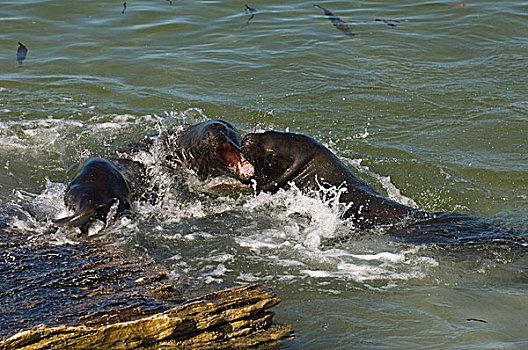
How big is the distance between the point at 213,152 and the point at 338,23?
6464 mm

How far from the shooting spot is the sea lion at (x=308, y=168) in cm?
636

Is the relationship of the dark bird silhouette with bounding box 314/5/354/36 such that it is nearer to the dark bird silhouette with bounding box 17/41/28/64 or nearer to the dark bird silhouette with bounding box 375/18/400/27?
the dark bird silhouette with bounding box 375/18/400/27

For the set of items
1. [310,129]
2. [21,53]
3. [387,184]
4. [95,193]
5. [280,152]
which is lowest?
[387,184]

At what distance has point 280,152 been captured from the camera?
21.4 ft

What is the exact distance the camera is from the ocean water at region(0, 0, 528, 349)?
503cm

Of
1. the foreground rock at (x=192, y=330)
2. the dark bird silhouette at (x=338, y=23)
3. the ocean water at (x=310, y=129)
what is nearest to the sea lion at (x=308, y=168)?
the ocean water at (x=310, y=129)

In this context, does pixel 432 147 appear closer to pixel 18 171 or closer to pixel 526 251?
pixel 526 251

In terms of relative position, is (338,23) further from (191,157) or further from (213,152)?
(213,152)

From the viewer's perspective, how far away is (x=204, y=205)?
687cm

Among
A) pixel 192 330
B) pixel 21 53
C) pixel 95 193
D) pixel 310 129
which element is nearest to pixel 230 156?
pixel 95 193

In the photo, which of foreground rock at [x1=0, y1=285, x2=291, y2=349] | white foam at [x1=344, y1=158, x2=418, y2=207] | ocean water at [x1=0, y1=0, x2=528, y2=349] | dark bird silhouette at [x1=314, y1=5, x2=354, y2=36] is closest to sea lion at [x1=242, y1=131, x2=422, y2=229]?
ocean water at [x1=0, y1=0, x2=528, y2=349]

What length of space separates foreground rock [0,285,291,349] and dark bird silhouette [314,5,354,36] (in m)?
8.73

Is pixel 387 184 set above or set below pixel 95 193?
below

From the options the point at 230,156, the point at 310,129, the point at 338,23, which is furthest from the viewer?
the point at 338,23
